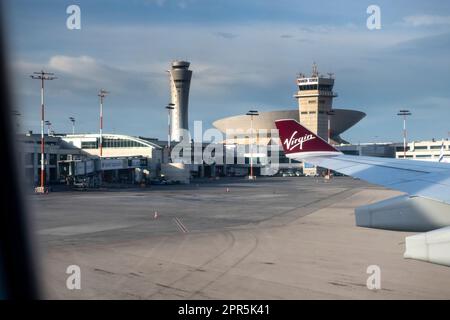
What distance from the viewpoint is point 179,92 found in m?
176

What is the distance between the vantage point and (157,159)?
86375 millimetres

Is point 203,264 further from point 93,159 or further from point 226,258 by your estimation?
point 93,159

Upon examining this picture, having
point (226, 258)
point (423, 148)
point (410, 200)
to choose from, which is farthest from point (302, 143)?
point (423, 148)

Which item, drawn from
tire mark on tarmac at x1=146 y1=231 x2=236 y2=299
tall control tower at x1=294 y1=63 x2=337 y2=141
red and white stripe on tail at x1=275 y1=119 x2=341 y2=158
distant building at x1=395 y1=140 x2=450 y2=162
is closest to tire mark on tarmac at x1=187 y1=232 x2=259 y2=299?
tire mark on tarmac at x1=146 y1=231 x2=236 y2=299

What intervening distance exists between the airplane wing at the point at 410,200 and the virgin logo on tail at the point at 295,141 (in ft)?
3.71

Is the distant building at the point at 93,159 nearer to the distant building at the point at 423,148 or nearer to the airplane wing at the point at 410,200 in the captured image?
the airplane wing at the point at 410,200

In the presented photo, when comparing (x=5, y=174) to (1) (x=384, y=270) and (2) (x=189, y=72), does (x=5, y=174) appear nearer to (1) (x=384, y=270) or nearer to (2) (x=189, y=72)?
(1) (x=384, y=270)

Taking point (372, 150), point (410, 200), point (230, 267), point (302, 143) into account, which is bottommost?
point (230, 267)

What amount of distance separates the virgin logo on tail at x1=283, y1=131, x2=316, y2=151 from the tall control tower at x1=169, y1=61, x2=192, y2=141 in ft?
512

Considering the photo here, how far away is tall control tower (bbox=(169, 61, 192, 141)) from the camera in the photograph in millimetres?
175250

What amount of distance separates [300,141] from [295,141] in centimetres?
21

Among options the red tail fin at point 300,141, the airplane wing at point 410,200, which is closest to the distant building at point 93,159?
the red tail fin at point 300,141

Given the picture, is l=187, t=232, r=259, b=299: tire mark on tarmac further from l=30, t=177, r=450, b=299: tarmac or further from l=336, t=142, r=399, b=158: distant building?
l=336, t=142, r=399, b=158: distant building
